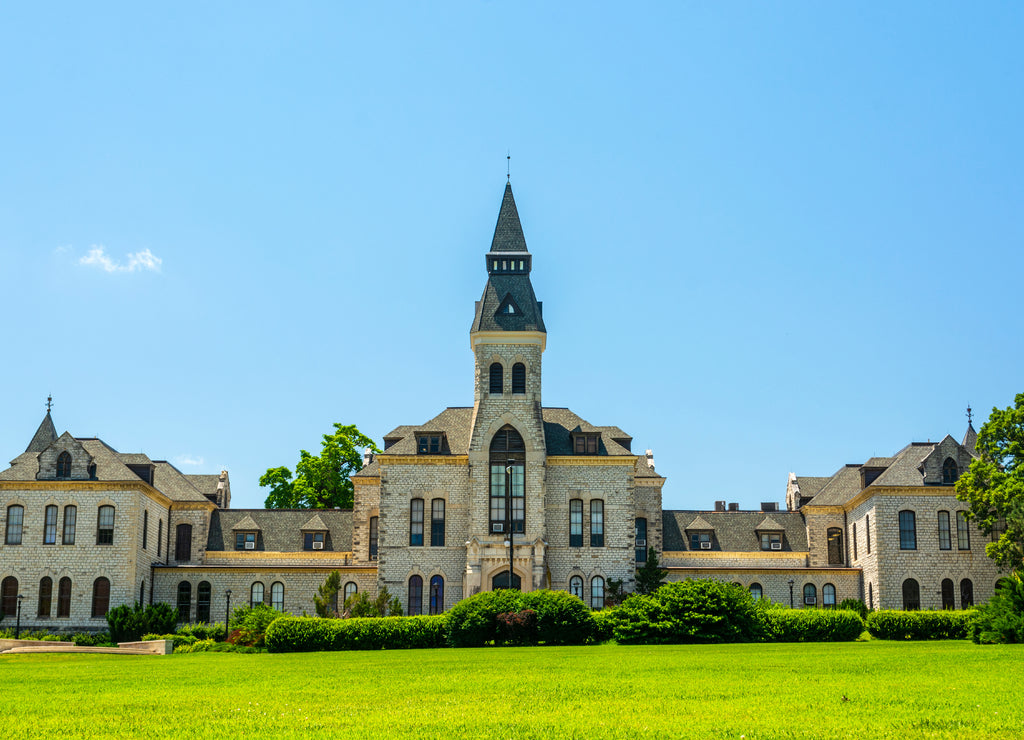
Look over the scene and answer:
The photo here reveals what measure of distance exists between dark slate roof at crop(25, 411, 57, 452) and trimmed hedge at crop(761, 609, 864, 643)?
42.1 meters

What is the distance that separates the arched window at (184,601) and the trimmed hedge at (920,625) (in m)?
35.8

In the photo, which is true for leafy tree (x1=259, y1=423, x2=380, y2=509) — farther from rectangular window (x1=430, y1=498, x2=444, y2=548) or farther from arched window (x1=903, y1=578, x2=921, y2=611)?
arched window (x1=903, y1=578, x2=921, y2=611)

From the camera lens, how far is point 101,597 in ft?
191

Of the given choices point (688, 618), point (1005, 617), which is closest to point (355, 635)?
point (688, 618)

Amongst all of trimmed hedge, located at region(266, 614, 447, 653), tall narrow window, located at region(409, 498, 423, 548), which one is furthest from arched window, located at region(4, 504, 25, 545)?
trimmed hedge, located at region(266, 614, 447, 653)

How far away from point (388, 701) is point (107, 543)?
44325 mm

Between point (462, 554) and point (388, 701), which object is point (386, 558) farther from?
point (388, 701)

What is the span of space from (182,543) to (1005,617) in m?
47.7

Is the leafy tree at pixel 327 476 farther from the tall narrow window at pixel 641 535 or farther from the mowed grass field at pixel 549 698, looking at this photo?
the mowed grass field at pixel 549 698

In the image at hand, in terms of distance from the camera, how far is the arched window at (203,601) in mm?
61719

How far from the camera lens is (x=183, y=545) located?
220 ft

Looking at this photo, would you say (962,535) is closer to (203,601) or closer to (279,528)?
(279,528)

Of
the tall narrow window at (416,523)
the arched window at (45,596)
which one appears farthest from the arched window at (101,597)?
the tall narrow window at (416,523)

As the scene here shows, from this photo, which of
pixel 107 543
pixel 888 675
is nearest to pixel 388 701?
pixel 888 675
